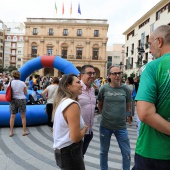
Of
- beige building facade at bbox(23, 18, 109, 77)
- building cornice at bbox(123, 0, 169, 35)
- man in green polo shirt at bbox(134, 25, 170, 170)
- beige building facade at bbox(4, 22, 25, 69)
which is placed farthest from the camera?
beige building facade at bbox(4, 22, 25, 69)

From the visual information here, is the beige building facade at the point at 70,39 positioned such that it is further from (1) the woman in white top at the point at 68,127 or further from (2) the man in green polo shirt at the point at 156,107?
(2) the man in green polo shirt at the point at 156,107

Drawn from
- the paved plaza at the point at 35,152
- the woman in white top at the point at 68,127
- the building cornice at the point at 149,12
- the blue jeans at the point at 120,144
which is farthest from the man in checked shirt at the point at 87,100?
the building cornice at the point at 149,12

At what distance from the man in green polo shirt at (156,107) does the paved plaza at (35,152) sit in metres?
2.52

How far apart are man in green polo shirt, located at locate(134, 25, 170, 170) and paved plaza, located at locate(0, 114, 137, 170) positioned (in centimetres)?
252

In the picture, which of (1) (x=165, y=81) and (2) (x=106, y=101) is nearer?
(1) (x=165, y=81)

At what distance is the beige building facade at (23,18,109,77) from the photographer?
44719mm

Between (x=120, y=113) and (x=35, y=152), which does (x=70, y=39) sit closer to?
(x=35, y=152)

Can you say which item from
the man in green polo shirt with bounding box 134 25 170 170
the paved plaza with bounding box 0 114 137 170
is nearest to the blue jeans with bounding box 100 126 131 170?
the paved plaza with bounding box 0 114 137 170

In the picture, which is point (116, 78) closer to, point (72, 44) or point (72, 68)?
point (72, 68)

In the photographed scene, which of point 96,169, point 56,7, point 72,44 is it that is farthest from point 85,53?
point 96,169

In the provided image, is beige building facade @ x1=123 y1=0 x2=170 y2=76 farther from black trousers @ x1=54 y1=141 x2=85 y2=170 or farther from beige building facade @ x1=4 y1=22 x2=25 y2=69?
beige building facade @ x1=4 y1=22 x2=25 y2=69

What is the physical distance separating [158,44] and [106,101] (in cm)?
180

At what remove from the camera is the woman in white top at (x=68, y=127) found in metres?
2.05

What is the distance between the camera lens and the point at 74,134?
2.07 metres
